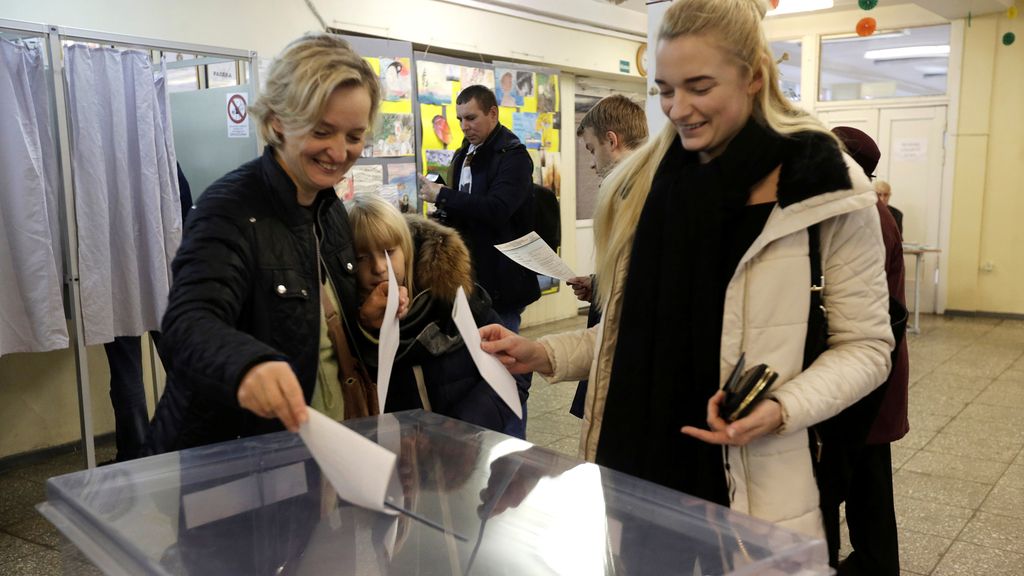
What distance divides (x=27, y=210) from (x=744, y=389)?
3046 millimetres

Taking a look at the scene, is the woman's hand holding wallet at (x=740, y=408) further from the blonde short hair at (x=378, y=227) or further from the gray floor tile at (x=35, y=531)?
the gray floor tile at (x=35, y=531)

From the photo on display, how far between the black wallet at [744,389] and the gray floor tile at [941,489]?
2.82 meters

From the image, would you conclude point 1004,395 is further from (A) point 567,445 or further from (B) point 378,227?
(B) point 378,227

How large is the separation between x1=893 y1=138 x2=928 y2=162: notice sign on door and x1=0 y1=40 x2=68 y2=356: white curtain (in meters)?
8.05

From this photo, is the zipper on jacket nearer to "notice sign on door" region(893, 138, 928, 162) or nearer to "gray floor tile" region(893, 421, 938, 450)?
"gray floor tile" region(893, 421, 938, 450)

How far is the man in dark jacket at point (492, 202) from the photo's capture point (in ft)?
11.6

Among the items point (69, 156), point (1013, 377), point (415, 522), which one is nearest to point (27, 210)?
point (69, 156)

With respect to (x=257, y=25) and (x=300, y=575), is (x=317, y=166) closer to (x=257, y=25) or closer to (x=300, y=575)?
(x=300, y=575)

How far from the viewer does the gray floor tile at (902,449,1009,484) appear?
12.5ft

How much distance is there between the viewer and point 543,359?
5.28 feet

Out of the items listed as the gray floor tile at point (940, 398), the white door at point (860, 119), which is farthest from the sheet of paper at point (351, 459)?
the white door at point (860, 119)

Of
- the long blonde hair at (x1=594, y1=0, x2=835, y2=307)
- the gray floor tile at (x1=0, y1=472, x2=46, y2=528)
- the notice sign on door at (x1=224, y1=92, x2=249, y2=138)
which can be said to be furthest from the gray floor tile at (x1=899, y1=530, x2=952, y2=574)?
the gray floor tile at (x1=0, y1=472, x2=46, y2=528)

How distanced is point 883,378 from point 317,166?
39.4 inches

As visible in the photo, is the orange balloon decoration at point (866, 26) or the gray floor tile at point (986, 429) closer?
the gray floor tile at point (986, 429)
